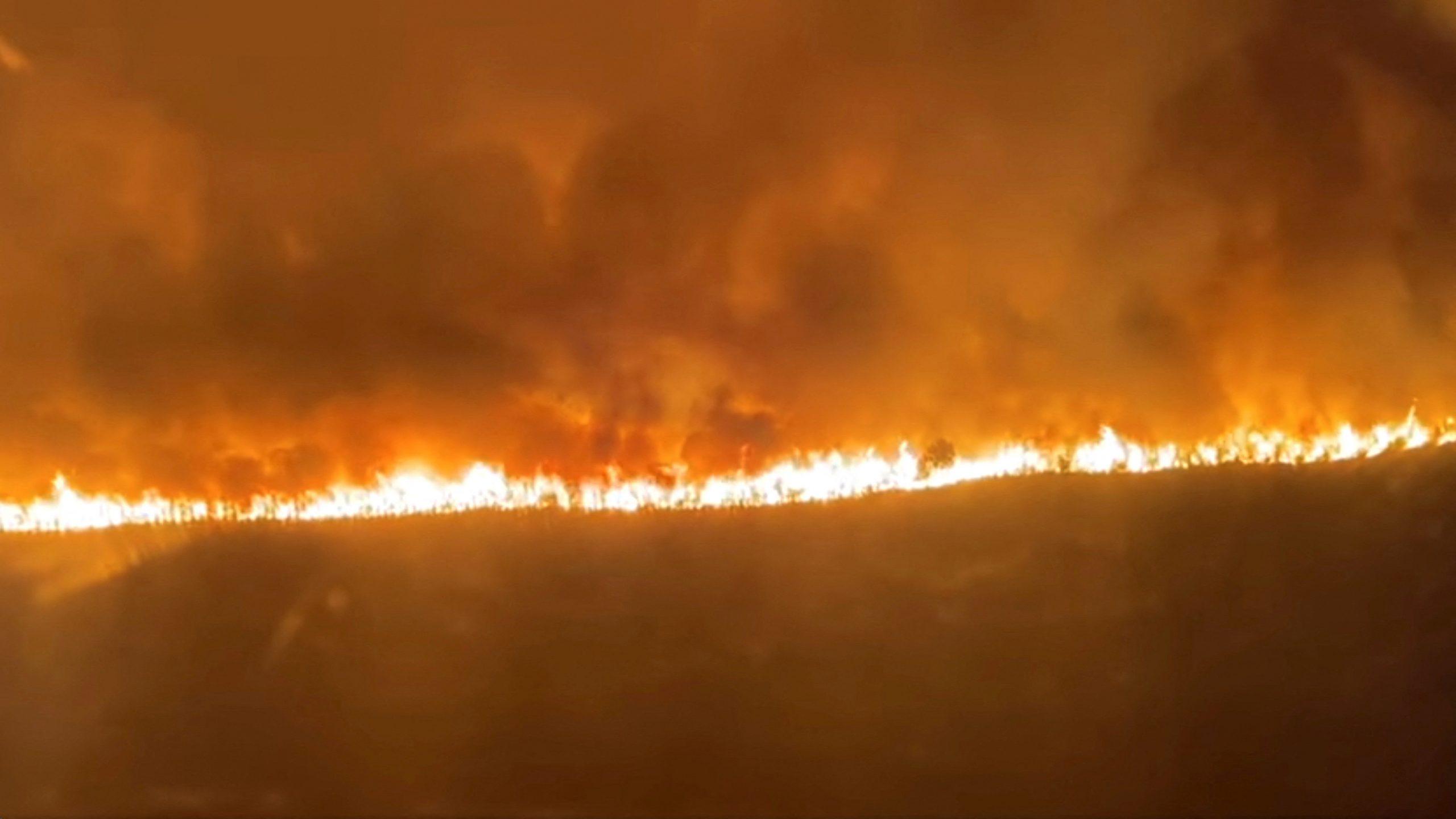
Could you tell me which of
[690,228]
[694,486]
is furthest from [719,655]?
[690,228]

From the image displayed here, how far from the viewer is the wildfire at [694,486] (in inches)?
97.7

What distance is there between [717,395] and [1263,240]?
115cm

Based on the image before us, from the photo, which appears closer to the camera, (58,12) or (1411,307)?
(58,12)

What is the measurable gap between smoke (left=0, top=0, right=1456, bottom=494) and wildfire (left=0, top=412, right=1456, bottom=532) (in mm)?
43

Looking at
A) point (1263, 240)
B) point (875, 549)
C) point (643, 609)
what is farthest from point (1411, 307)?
point (643, 609)

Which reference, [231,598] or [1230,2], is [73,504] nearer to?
[231,598]

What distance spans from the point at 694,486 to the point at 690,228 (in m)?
0.51

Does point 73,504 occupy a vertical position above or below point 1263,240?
below

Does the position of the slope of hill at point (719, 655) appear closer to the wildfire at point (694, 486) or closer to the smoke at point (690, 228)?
the wildfire at point (694, 486)

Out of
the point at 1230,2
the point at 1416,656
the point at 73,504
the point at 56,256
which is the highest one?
the point at 1230,2

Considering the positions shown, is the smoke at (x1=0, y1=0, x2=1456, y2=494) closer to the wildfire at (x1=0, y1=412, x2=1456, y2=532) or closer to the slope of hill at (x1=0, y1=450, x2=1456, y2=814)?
the wildfire at (x1=0, y1=412, x2=1456, y2=532)

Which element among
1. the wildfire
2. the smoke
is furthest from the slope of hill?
the smoke

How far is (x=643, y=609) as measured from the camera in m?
2.48

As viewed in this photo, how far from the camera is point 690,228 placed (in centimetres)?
248
